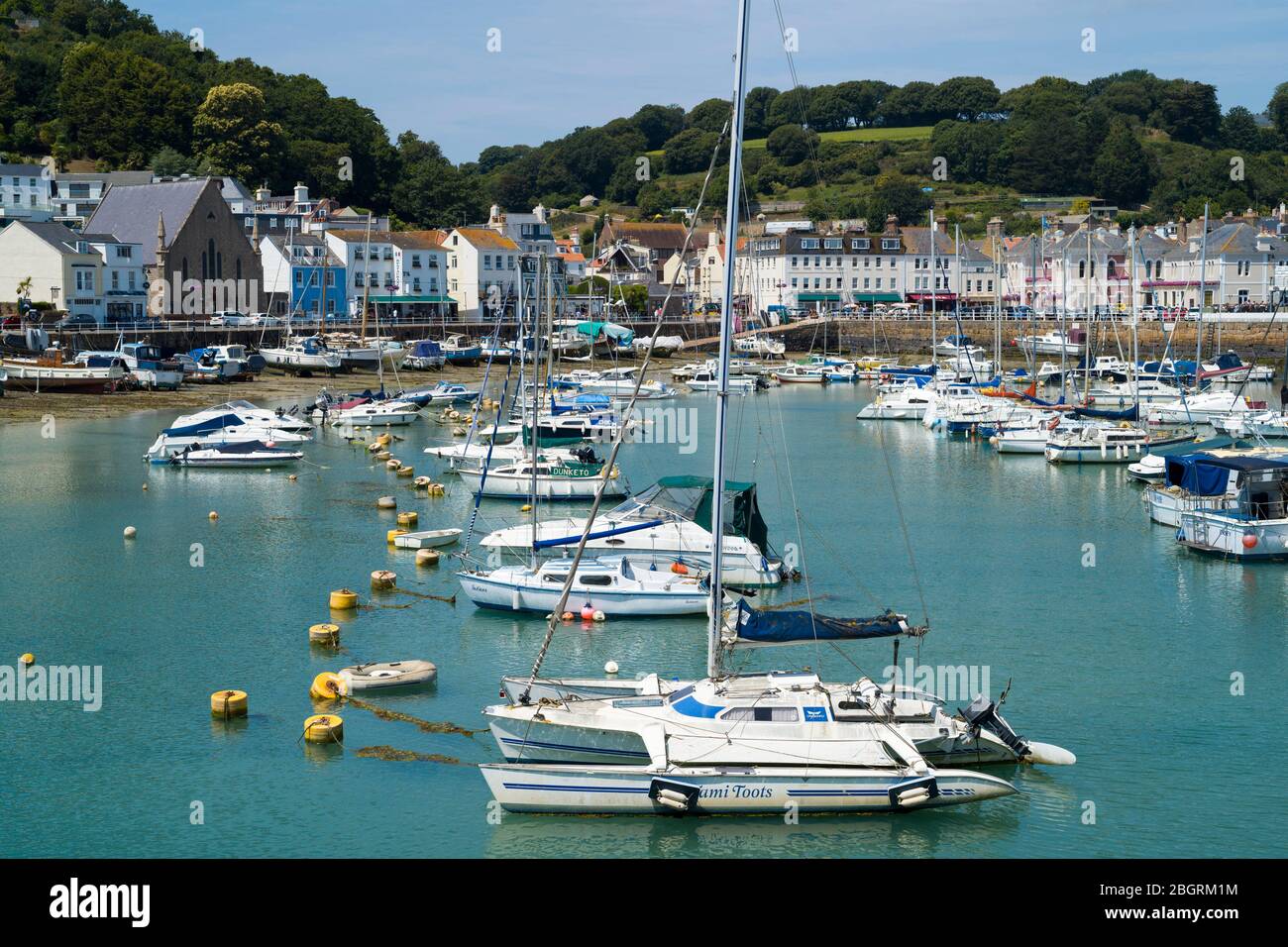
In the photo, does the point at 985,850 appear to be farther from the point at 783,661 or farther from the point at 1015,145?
the point at 1015,145

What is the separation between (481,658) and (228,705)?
5192 millimetres

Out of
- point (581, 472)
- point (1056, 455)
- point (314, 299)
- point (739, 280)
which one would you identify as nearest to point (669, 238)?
point (739, 280)

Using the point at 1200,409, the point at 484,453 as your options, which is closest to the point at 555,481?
the point at 484,453

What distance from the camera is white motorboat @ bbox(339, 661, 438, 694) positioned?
2458cm

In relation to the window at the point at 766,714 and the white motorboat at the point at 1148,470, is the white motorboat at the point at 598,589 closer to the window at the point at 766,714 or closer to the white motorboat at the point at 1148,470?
the window at the point at 766,714

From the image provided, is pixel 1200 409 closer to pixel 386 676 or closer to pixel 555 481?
pixel 555 481

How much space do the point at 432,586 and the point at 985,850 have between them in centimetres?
1677

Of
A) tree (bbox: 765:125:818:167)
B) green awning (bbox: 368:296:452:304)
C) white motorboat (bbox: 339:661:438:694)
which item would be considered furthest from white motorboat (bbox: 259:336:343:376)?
tree (bbox: 765:125:818:167)

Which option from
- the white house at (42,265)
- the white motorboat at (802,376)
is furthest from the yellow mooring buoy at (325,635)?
the white motorboat at (802,376)

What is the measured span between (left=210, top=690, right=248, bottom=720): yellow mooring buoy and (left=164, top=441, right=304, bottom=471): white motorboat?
28213mm

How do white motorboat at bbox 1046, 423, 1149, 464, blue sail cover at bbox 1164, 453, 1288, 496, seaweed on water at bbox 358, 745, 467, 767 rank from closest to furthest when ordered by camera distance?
seaweed on water at bbox 358, 745, 467, 767 → blue sail cover at bbox 1164, 453, 1288, 496 → white motorboat at bbox 1046, 423, 1149, 464

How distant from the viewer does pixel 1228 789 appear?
2109 cm

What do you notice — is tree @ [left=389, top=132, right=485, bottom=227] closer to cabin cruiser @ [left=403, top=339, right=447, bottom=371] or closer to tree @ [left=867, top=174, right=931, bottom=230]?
tree @ [left=867, top=174, right=931, bottom=230]

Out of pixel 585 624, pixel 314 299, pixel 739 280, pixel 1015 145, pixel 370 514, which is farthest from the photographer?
pixel 1015 145
